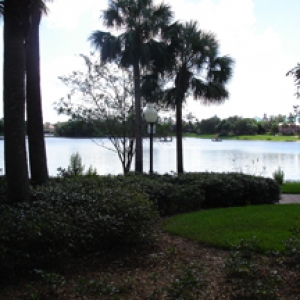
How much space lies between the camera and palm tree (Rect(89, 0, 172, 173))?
43.8 ft

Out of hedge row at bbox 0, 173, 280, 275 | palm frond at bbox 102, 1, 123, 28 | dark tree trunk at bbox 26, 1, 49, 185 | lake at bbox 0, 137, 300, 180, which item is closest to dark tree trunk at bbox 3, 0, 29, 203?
hedge row at bbox 0, 173, 280, 275

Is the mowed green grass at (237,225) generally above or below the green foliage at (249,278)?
below

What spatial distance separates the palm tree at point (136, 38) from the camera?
1334cm

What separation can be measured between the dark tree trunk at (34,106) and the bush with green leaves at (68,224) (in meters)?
1.50

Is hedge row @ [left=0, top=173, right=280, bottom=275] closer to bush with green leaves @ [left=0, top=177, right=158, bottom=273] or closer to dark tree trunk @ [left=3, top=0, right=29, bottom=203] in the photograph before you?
bush with green leaves @ [left=0, top=177, right=158, bottom=273]

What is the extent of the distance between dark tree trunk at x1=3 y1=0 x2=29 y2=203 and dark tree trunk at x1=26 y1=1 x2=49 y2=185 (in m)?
2.08

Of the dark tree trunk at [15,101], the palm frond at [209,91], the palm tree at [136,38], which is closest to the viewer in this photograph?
the dark tree trunk at [15,101]

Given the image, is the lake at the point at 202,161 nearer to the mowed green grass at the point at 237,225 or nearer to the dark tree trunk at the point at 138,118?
the dark tree trunk at the point at 138,118

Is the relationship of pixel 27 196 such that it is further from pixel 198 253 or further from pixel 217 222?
pixel 217 222

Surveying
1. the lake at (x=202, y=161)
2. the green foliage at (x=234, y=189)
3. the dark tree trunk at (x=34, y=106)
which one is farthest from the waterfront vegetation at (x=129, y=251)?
the lake at (x=202, y=161)

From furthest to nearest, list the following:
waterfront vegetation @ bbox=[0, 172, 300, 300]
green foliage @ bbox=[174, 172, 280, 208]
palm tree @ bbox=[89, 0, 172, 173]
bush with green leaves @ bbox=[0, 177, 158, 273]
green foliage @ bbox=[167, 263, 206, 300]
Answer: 1. palm tree @ bbox=[89, 0, 172, 173]
2. green foliage @ bbox=[174, 172, 280, 208]
3. bush with green leaves @ bbox=[0, 177, 158, 273]
4. waterfront vegetation @ bbox=[0, 172, 300, 300]
5. green foliage @ bbox=[167, 263, 206, 300]

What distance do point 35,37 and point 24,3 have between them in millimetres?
2252

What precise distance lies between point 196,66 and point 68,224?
1142cm

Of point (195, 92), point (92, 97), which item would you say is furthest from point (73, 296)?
point (92, 97)
